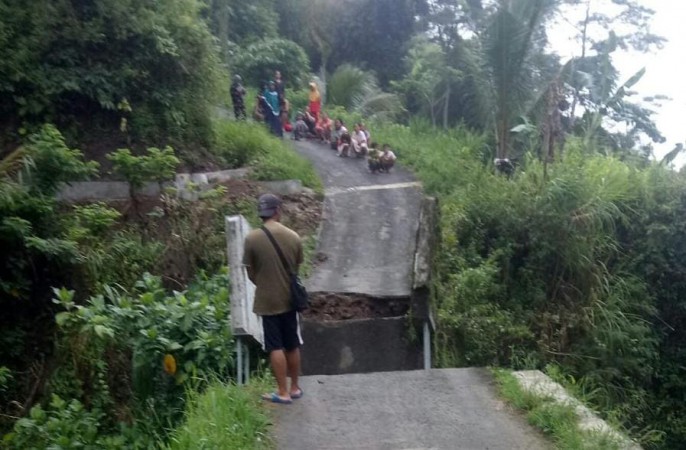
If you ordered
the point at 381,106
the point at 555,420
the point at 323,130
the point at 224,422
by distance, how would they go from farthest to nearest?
the point at 381,106, the point at 323,130, the point at 555,420, the point at 224,422

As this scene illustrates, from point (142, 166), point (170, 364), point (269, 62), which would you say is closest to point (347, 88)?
point (269, 62)

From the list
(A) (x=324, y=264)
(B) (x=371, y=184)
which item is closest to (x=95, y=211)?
(A) (x=324, y=264)

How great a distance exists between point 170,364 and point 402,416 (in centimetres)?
195

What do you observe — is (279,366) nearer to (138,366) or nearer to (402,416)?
(402,416)

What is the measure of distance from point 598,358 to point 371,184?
788 centimetres

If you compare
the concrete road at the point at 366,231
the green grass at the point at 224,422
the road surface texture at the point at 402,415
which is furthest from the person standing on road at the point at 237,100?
the green grass at the point at 224,422

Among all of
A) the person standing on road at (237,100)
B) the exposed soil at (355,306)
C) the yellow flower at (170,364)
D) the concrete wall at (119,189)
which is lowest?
the exposed soil at (355,306)

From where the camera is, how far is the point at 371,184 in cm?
1770

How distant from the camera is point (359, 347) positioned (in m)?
10.7

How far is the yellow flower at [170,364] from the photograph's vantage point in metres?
7.38

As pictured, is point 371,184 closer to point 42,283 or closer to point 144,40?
point 144,40

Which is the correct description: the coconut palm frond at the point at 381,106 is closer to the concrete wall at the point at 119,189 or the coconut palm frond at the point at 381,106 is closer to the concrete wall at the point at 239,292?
the concrete wall at the point at 119,189

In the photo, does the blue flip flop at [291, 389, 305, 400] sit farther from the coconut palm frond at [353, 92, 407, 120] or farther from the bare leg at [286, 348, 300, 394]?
the coconut palm frond at [353, 92, 407, 120]

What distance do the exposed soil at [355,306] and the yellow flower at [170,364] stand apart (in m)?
4.14
